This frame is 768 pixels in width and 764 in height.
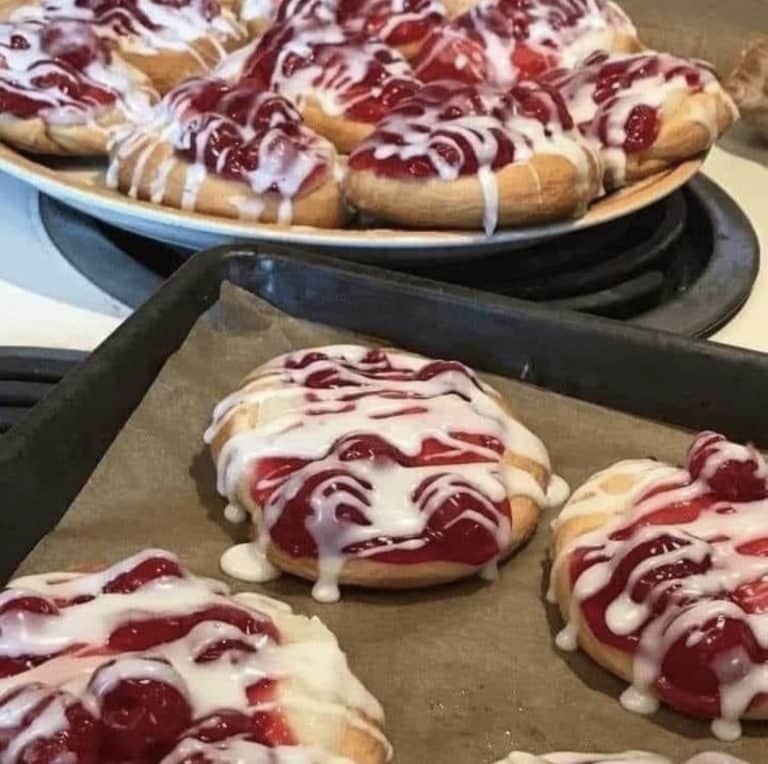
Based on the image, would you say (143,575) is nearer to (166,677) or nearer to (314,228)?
(166,677)

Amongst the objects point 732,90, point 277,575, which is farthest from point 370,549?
point 732,90

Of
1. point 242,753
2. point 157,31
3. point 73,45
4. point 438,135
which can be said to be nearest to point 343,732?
point 242,753

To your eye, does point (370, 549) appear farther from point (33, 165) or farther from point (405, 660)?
point (33, 165)

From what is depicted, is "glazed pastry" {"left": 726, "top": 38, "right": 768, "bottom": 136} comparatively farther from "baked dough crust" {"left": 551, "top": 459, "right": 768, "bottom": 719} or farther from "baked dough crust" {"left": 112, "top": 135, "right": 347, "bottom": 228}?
"baked dough crust" {"left": 551, "top": 459, "right": 768, "bottom": 719}

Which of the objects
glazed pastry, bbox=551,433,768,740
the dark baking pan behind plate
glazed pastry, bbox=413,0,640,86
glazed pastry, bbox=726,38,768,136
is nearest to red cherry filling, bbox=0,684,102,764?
the dark baking pan behind plate

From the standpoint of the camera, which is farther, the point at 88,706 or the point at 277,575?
the point at 277,575

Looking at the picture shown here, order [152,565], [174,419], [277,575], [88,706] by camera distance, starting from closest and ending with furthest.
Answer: [88,706]
[152,565]
[277,575]
[174,419]
